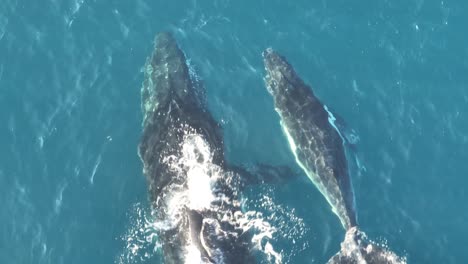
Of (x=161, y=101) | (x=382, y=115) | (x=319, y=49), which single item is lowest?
(x=382, y=115)

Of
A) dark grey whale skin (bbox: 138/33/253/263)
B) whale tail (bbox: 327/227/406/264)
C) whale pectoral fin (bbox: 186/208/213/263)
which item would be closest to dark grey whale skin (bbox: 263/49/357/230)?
whale tail (bbox: 327/227/406/264)

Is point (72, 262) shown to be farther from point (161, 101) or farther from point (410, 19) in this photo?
point (410, 19)

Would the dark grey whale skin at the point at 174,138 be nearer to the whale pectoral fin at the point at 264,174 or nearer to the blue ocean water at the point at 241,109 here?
the blue ocean water at the point at 241,109

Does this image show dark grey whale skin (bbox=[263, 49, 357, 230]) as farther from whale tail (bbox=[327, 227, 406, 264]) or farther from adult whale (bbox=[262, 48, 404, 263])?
whale tail (bbox=[327, 227, 406, 264])

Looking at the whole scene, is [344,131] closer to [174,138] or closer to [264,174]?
[264,174]

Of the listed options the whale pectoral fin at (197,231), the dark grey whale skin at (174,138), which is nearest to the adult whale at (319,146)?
the dark grey whale skin at (174,138)

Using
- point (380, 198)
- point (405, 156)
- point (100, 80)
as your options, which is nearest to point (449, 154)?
point (405, 156)
